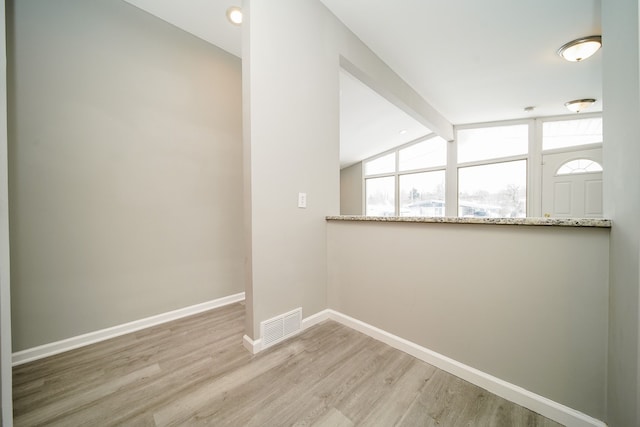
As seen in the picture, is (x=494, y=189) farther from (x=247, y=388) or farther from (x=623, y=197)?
(x=247, y=388)

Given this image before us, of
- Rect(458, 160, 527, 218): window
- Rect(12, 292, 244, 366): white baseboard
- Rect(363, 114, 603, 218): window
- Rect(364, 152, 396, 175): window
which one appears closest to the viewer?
Rect(12, 292, 244, 366): white baseboard

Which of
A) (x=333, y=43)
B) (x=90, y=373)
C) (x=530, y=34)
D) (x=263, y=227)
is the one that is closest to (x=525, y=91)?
(x=530, y=34)

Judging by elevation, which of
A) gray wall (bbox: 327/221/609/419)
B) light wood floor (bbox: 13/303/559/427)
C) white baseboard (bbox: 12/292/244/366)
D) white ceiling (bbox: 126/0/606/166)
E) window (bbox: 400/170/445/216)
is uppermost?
white ceiling (bbox: 126/0/606/166)

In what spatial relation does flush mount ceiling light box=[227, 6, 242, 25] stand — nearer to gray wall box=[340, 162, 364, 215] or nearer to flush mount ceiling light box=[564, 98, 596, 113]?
flush mount ceiling light box=[564, 98, 596, 113]

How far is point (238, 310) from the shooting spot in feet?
7.07

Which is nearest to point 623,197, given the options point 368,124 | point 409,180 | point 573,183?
point 368,124

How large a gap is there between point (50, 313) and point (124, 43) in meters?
2.02

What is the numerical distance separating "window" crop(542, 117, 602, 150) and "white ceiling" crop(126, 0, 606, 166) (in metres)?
0.27

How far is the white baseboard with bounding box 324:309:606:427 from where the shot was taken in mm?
968

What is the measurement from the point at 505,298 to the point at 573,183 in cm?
448

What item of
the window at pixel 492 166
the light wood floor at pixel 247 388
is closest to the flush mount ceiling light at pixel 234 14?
the light wood floor at pixel 247 388

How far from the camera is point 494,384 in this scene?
1155 millimetres

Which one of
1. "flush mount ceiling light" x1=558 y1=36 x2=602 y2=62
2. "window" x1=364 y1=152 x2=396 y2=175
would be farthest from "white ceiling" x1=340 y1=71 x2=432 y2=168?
"flush mount ceiling light" x1=558 y1=36 x2=602 y2=62

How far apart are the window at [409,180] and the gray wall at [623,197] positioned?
494 centimetres
